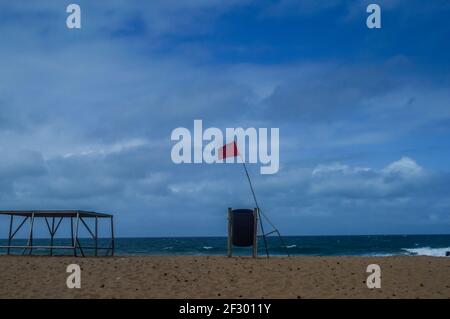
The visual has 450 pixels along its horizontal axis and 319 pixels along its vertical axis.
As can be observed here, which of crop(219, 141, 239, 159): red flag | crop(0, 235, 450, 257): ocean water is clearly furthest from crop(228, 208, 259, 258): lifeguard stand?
crop(0, 235, 450, 257): ocean water

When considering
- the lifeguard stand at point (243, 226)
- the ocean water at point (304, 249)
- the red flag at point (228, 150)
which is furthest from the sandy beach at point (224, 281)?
the ocean water at point (304, 249)

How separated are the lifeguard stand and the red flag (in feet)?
8.37

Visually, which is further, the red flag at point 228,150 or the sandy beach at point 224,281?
the red flag at point 228,150

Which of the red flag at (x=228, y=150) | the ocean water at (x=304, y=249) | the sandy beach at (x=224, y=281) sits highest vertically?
the red flag at (x=228, y=150)

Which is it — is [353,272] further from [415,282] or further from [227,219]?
[227,219]

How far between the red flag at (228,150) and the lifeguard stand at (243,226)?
255 centimetres

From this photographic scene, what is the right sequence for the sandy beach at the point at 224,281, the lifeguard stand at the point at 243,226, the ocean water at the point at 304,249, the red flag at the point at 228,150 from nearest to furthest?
the sandy beach at the point at 224,281 < the red flag at the point at 228,150 < the lifeguard stand at the point at 243,226 < the ocean water at the point at 304,249

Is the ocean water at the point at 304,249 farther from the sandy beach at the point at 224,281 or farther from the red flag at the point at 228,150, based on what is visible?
the sandy beach at the point at 224,281

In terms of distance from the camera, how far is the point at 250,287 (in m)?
13.7

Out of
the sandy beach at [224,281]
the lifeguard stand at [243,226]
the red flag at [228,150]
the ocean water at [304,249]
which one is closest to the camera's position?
the sandy beach at [224,281]

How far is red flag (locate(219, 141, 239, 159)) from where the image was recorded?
21781 mm

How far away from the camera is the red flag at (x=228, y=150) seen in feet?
71.5
